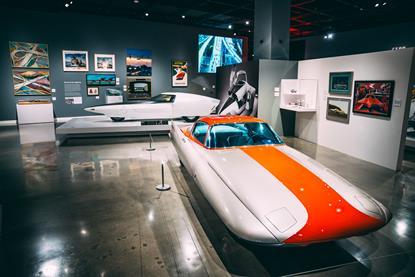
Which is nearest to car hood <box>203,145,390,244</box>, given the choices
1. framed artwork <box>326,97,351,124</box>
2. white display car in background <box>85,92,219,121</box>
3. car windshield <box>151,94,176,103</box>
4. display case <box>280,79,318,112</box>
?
framed artwork <box>326,97,351,124</box>

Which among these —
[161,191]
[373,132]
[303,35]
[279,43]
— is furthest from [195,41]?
[161,191]

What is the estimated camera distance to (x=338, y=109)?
22.7 feet

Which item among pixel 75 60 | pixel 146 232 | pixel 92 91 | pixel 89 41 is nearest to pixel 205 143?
pixel 146 232

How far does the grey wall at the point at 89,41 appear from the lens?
34.4ft

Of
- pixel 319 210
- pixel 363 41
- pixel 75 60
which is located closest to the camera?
pixel 319 210

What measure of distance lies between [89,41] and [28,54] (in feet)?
7.55

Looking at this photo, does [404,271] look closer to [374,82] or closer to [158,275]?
[158,275]

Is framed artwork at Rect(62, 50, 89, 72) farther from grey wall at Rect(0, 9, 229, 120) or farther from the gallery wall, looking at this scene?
the gallery wall

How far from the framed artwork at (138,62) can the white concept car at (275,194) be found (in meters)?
9.20

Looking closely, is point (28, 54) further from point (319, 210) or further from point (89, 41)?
point (319, 210)

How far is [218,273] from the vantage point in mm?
2486

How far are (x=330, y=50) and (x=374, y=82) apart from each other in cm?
985

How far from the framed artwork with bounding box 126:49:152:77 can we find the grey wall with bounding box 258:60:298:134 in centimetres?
615

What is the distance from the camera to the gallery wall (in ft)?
17.6
